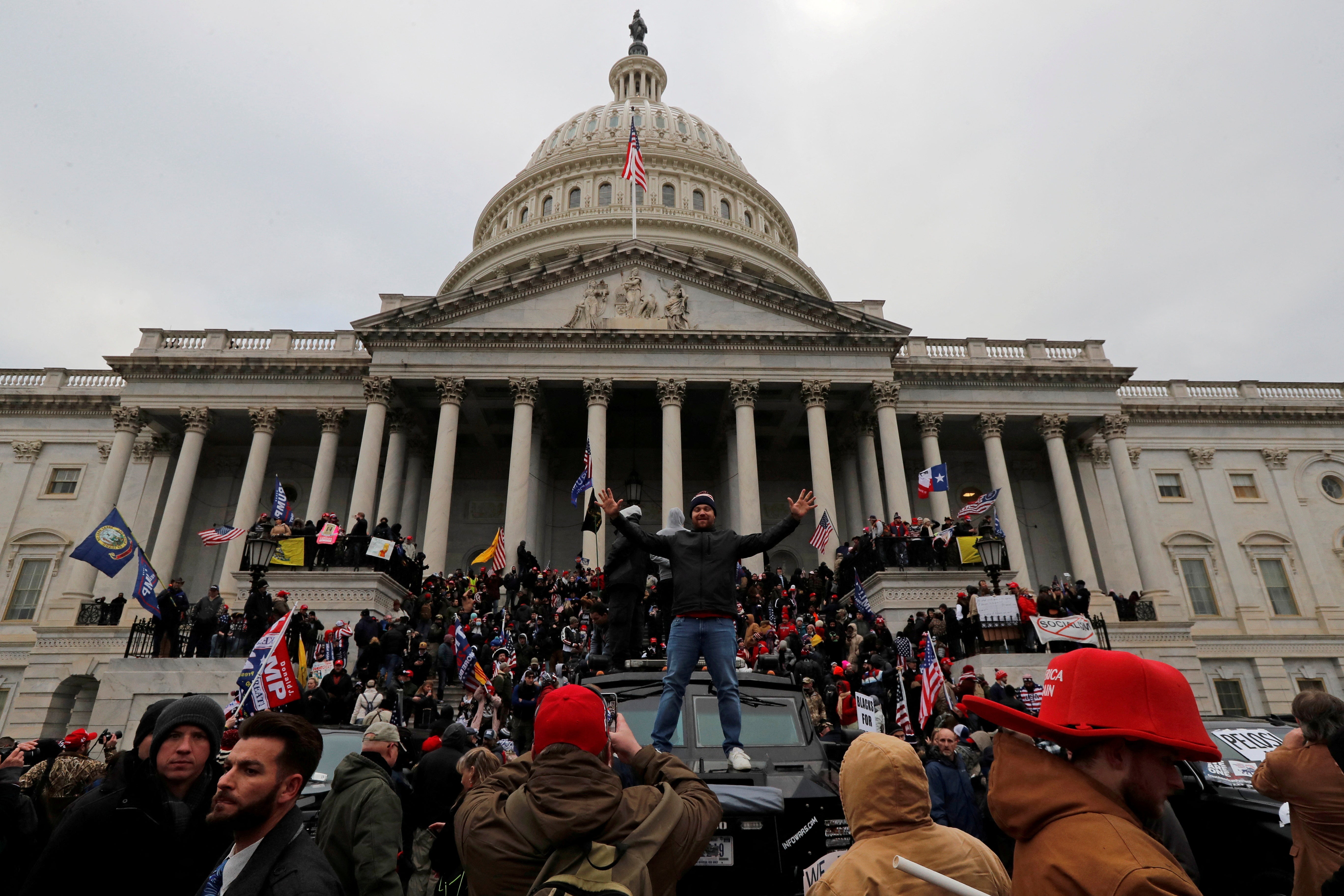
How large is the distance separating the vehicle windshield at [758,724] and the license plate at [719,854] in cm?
160

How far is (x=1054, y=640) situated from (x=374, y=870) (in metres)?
16.7

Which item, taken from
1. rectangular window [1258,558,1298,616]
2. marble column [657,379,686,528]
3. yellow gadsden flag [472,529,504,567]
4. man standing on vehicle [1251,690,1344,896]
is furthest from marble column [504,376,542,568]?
rectangular window [1258,558,1298,616]

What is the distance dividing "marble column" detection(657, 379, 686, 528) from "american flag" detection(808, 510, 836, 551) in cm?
591

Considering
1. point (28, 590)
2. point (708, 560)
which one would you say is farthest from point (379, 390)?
point (708, 560)

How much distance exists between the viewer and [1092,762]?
2.52 meters

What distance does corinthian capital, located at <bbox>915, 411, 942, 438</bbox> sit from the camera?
117ft

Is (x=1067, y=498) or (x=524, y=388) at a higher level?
(x=524, y=388)

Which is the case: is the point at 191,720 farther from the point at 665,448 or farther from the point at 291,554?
the point at 665,448

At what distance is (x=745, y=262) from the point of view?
2036 inches

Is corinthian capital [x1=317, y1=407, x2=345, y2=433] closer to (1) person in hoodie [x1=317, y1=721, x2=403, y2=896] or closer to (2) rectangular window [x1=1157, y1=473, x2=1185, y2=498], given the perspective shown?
(1) person in hoodie [x1=317, y1=721, x2=403, y2=896]

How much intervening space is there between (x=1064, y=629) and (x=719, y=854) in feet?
48.4

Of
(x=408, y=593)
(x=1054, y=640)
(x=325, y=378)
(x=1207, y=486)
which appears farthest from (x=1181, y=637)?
Answer: (x=325, y=378)

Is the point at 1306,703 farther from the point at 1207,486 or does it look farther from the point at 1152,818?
the point at 1207,486

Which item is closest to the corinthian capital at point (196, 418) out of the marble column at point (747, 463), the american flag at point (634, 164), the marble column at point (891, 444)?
the american flag at point (634, 164)
